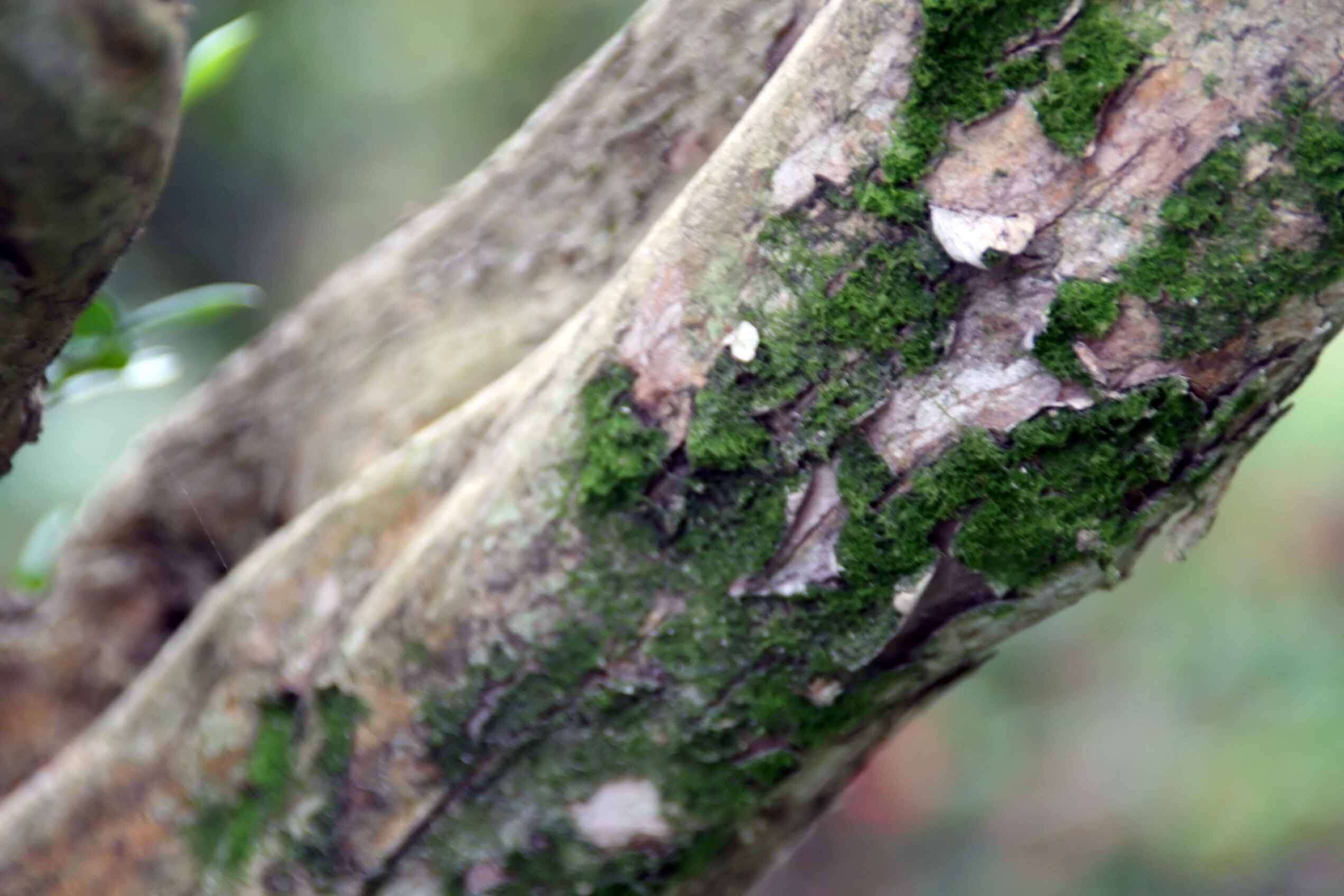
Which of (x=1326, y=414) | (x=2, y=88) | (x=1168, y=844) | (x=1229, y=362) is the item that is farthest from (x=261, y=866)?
(x=1326, y=414)

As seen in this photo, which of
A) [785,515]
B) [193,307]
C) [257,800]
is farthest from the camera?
[193,307]

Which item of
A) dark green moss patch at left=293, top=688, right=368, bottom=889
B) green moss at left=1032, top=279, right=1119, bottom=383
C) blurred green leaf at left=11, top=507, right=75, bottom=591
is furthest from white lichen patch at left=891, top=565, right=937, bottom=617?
blurred green leaf at left=11, top=507, right=75, bottom=591

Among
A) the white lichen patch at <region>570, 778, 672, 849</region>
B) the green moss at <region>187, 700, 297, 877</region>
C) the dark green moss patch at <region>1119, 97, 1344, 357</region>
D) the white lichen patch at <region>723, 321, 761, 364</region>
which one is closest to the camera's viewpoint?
the dark green moss patch at <region>1119, 97, 1344, 357</region>

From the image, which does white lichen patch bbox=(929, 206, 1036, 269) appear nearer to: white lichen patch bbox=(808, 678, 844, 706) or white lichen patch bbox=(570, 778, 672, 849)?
white lichen patch bbox=(808, 678, 844, 706)

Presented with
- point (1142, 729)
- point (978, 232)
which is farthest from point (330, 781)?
point (1142, 729)

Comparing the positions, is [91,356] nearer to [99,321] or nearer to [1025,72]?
[99,321]

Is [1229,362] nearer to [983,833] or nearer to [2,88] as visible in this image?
[2,88]
